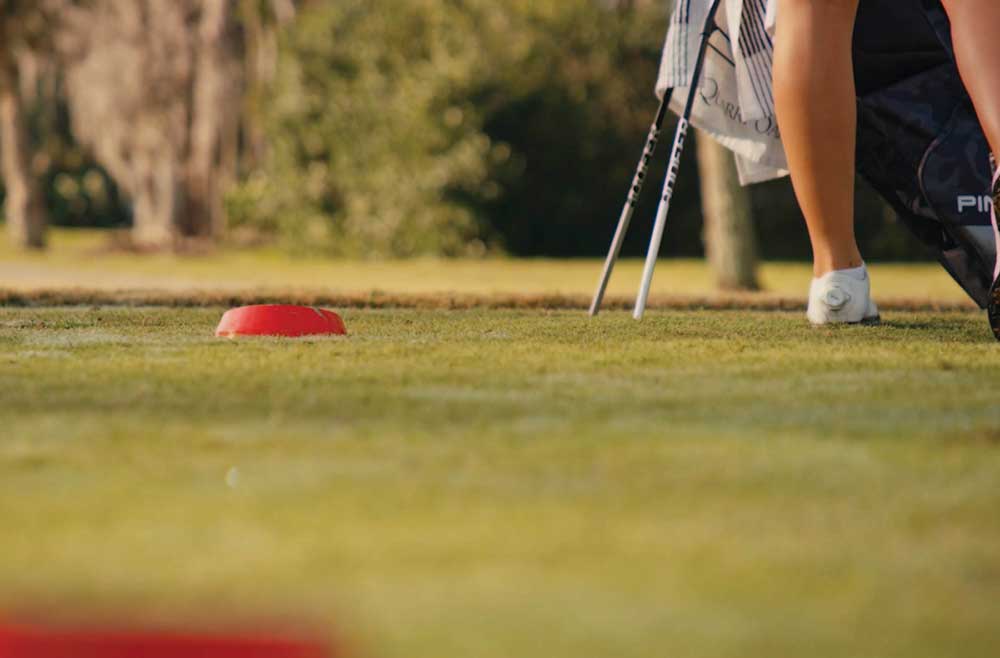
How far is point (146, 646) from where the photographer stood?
145 centimetres

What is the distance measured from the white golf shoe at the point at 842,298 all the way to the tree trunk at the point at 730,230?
7023mm

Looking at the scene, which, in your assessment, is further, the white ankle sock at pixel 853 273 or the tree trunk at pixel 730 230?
the tree trunk at pixel 730 230

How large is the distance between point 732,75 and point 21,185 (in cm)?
1661

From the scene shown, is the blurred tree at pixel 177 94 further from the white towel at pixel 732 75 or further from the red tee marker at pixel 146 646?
the red tee marker at pixel 146 646

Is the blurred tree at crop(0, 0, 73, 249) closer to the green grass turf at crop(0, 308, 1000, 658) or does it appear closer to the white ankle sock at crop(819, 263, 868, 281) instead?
the white ankle sock at crop(819, 263, 868, 281)

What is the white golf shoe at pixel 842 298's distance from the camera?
518 centimetres

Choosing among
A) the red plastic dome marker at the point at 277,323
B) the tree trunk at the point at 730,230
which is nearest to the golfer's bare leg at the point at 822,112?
the red plastic dome marker at the point at 277,323

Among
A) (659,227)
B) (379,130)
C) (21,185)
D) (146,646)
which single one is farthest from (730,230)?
(21,185)

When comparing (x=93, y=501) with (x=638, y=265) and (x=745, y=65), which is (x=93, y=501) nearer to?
(x=745, y=65)

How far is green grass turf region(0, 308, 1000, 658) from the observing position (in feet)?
5.81

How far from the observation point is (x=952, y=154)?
5547 mm

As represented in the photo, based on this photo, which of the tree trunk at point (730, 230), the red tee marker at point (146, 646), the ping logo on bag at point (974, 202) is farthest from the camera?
the tree trunk at point (730, 230)

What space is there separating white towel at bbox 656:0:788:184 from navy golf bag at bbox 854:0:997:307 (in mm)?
389

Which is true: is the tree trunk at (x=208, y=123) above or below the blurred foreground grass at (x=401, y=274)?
above
